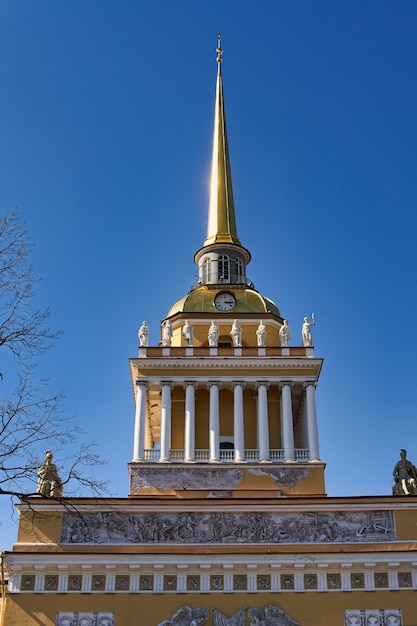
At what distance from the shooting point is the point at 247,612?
1912 cm

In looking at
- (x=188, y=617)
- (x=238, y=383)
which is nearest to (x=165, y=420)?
(x=238, y=383)

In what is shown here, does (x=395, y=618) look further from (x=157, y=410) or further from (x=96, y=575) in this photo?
(x=157, y=410)

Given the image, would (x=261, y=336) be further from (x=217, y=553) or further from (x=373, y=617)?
(x=373, y=617)

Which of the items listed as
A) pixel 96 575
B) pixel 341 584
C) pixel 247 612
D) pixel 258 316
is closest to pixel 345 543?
pixel 341 584

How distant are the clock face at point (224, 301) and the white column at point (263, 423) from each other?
3673mm

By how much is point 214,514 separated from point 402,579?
4.48m

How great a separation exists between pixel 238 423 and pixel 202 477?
6.36ft

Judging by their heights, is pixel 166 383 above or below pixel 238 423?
above

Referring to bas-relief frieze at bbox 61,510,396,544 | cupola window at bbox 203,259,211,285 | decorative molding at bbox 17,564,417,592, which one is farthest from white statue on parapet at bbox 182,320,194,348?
decorative molding at bbox 17,564,417,592

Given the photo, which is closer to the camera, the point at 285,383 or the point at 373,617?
the point at 373,617

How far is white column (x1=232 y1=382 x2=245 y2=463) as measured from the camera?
957 inches

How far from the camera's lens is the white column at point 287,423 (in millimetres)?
24391

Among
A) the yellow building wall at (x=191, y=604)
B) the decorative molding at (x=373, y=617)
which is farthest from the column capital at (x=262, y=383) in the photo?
the decorative molding at (x=373, y=617)

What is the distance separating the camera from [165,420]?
81.3ft
